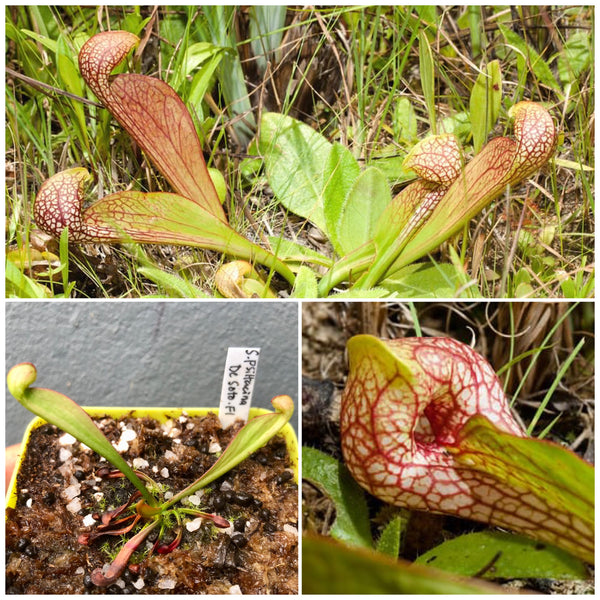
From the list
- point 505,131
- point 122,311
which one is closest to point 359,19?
point 505,131

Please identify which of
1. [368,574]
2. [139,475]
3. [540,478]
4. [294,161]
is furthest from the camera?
[294,161]

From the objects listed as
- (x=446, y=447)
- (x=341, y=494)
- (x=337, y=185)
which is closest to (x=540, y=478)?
(x=446, y=447)

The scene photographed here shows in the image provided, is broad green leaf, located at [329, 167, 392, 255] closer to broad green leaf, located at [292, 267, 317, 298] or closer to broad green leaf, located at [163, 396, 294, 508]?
broad green leaf, located at [292, 267, 317, 298]

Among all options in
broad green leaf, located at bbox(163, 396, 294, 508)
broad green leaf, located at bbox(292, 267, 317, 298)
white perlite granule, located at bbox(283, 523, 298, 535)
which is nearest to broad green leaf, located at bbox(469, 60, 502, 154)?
broad green leaf, located at bbox(292, 267, 317, 298)

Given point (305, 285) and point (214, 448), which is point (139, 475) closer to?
point (214, 448)

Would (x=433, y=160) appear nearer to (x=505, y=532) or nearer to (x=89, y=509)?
(x=505, y=532)

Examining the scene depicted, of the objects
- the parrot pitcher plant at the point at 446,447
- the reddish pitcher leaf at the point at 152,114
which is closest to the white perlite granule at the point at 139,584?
the parrot pitcher plant at the point at 446,447
